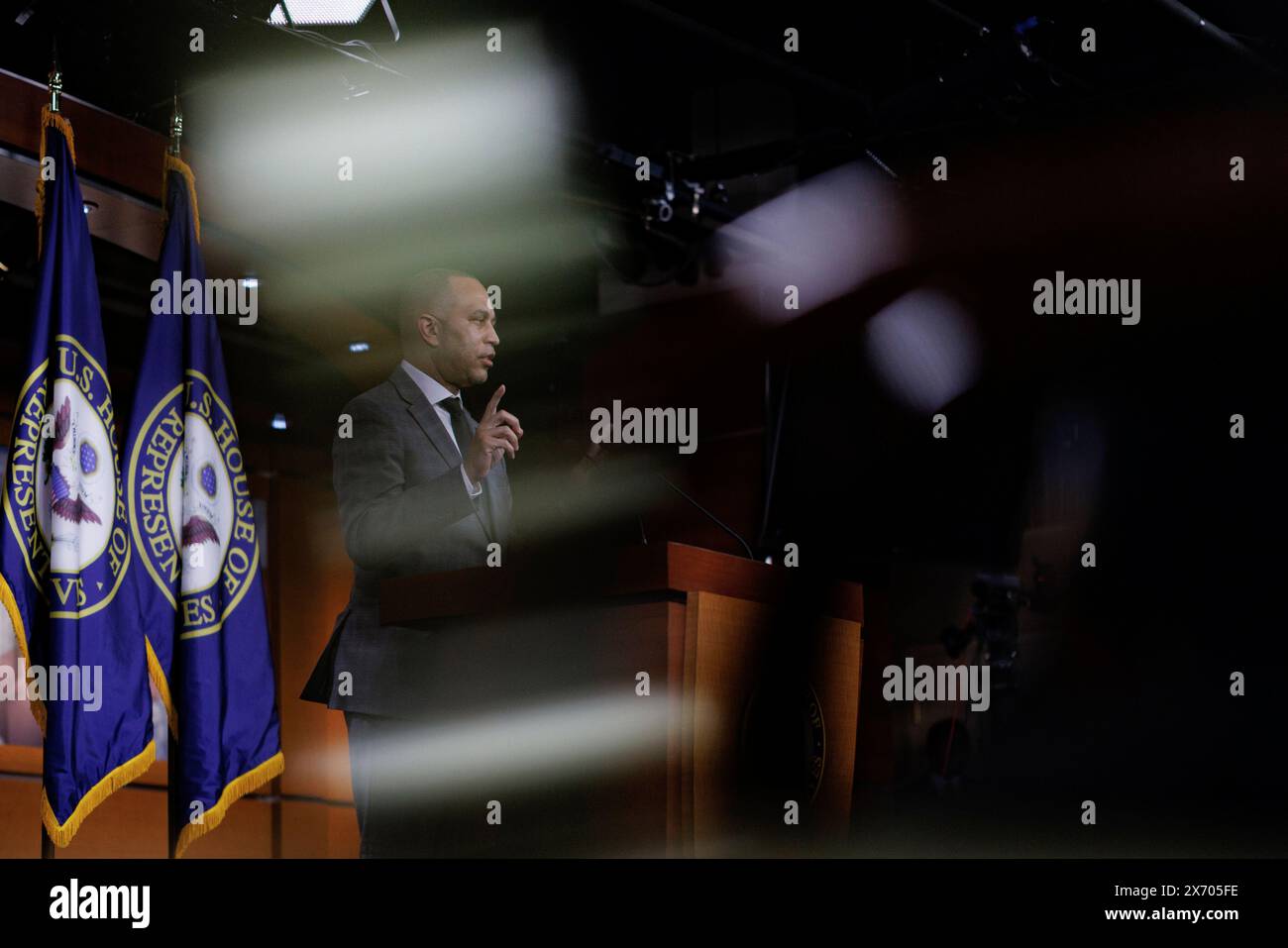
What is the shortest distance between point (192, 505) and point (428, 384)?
2.96 ft

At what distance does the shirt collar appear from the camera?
244cm

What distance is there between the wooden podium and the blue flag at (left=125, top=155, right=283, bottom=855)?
1039 mm

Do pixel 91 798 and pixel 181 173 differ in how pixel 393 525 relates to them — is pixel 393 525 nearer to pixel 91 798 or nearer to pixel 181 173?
pixel 91 798

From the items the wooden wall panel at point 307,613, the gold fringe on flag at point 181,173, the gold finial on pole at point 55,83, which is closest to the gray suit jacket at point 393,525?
the gold fringe on flag at point 181,173

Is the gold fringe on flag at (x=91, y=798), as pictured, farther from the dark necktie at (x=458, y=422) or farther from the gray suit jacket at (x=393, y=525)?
the dark necktie at (x=458, y=422)

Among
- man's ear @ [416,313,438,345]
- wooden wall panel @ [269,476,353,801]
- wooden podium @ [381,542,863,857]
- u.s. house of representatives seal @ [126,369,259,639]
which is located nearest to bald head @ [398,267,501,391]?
man's ear @ [416,313,438,345]

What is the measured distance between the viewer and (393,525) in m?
2.20

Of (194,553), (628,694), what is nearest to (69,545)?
(194,553)

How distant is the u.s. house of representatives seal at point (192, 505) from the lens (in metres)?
2.97

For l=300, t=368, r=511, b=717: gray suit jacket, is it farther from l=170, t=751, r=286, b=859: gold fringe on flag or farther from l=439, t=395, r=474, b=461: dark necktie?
l=170, t=751, r=286, b=859: gold fringe on flag
